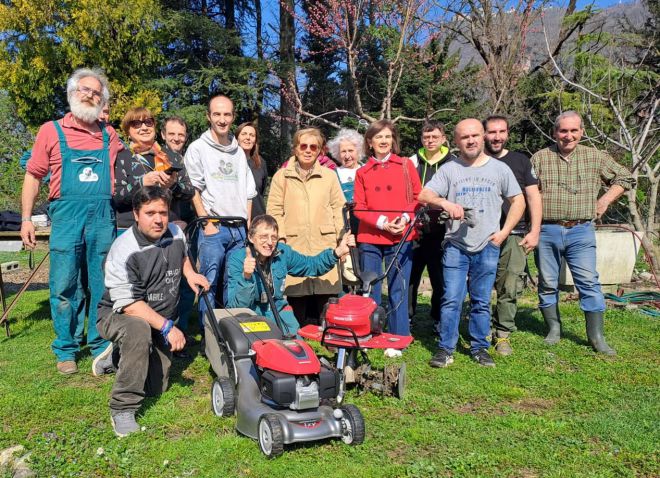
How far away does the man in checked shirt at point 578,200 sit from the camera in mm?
4863

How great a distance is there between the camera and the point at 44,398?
13.0 feet

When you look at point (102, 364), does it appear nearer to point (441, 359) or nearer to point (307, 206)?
point (307, 206)

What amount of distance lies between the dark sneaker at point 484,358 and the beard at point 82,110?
373 cm

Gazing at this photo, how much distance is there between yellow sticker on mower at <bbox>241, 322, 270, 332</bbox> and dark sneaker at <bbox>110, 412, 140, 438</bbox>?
879mm

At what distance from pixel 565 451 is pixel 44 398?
11.5 feet

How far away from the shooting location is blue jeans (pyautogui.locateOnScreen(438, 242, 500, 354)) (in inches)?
180

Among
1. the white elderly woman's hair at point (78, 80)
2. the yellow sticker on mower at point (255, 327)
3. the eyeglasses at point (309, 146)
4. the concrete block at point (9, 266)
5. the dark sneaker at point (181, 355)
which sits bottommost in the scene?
the dark sneaker at point (181, 355)

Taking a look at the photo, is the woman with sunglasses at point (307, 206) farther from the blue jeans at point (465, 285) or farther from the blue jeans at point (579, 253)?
the blue jeans at point (579, 253)

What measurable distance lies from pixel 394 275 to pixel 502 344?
1246 millimetres

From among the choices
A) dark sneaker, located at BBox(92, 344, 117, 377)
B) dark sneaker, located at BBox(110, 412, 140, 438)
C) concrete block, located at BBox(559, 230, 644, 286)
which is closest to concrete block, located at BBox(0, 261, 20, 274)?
dark sneaker, located at BBox(92, 344, 117, 377)

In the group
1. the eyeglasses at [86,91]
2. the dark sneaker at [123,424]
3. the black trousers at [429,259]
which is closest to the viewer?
the dark sneaker at [123,424]

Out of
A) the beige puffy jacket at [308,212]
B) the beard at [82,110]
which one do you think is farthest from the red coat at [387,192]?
the beard at [82,110]

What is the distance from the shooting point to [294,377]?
122 inches

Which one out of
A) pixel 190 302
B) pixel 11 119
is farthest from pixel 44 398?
pixel 11 119
